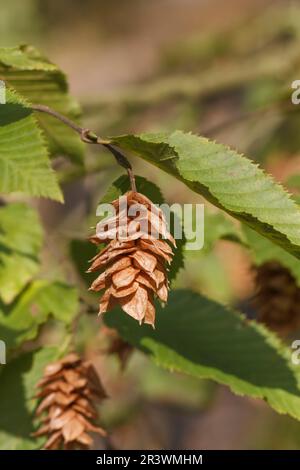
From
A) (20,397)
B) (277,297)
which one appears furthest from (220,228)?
(20,397)

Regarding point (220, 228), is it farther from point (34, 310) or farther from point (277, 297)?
point (34, 310)

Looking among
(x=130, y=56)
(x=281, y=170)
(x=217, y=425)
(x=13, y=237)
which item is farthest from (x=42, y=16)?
(x=13, y=237)

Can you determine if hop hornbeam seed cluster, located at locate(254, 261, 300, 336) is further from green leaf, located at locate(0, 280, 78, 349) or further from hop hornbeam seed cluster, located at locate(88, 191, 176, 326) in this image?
hop hornbeam seed cluster, located at locate(88, 191, 176, 326)

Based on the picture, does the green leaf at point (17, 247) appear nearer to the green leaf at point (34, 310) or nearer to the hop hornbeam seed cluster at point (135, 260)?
the green leaf at point (34, 310)

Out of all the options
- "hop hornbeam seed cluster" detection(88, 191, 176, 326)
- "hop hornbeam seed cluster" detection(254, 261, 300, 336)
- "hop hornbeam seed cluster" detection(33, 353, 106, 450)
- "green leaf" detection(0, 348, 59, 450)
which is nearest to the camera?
"hop hornbeam seed cluster" detection(88, 191, 176, 326)

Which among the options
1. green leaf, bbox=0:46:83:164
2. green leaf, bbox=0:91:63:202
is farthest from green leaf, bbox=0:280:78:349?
green leaf, bbox=0:91:63:202
